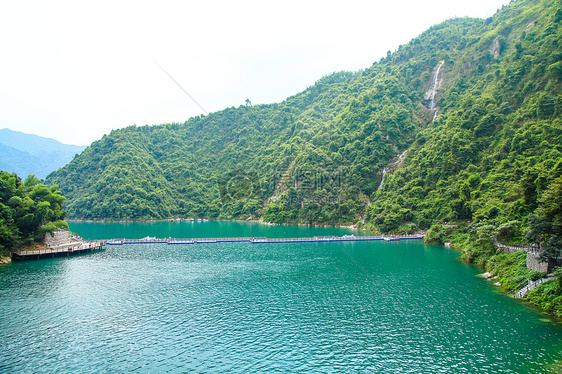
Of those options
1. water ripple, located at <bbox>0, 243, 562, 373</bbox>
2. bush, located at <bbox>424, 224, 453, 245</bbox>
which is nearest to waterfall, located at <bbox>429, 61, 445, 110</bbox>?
bush, located at <bbox>424, 224, 453, 245</bbox>

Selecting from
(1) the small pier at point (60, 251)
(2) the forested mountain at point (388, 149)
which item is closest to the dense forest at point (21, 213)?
(1) the small pier at point (60, 251)

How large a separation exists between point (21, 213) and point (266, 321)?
4453cm

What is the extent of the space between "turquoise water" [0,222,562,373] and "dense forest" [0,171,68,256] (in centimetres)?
489

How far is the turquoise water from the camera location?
20531 millimetres

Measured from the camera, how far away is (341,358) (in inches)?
827

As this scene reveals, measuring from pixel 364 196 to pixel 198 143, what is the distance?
391 feet

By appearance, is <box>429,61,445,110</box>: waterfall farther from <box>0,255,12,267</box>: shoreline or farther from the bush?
<box>0,255,12,267</box>: shoreline

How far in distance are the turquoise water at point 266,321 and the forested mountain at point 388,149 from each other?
12170mm

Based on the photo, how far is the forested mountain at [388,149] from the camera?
6500cm

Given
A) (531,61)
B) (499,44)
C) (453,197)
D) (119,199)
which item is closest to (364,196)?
(453,197)

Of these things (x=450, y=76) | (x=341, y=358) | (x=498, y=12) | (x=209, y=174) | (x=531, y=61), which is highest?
(x=498, y=12)

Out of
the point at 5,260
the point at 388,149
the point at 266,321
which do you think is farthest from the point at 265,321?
the point at 388,149

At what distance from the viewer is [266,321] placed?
27.1 meters

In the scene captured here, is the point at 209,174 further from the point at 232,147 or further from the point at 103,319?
the point at 103,319
